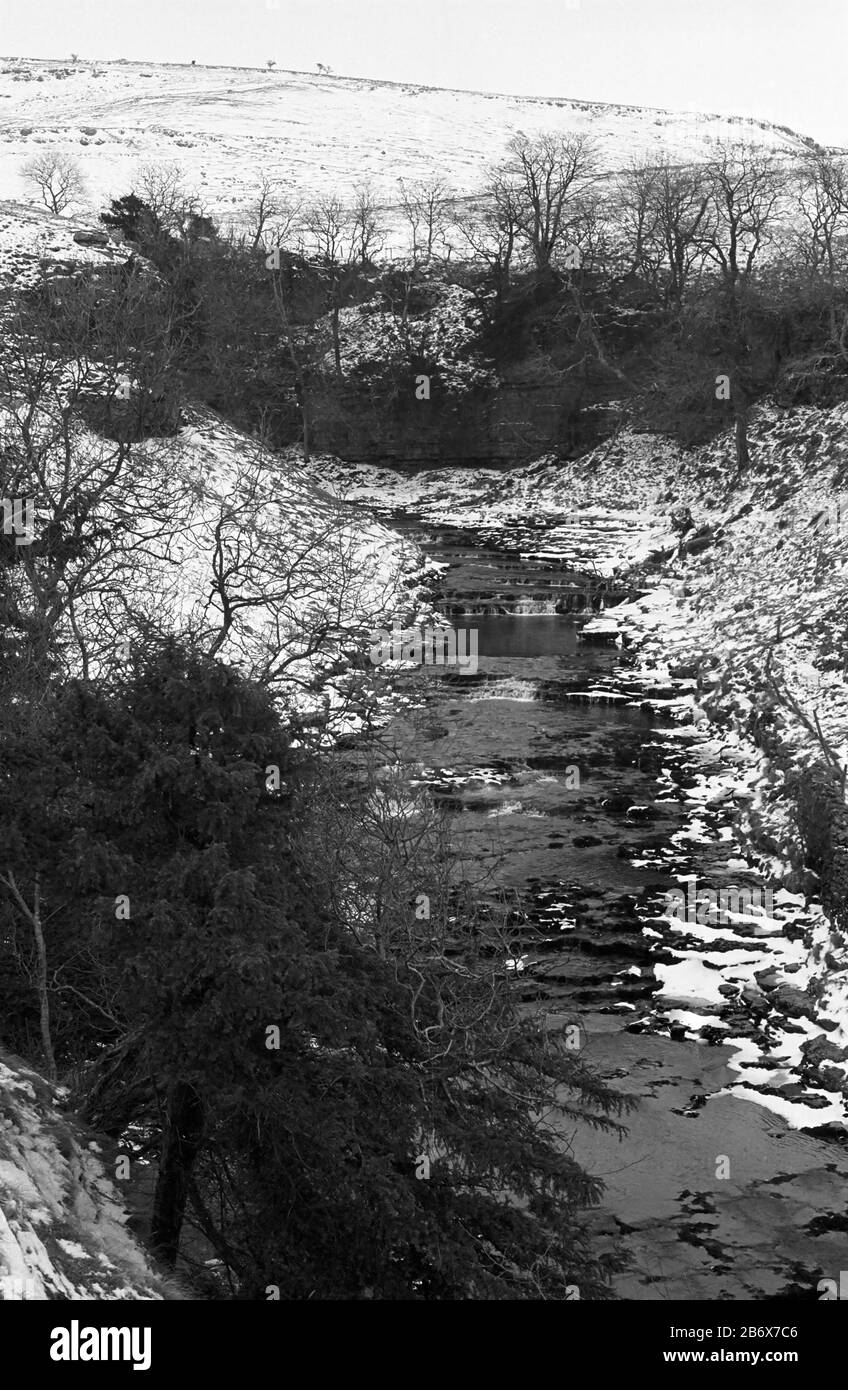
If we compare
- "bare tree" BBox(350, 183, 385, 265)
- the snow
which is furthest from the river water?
the snow

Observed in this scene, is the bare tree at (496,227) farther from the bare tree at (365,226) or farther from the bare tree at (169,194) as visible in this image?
the bare tree at (169,194)

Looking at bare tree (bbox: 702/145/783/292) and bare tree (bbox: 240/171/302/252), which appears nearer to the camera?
bare tree (bbox: 702/145/783/292)

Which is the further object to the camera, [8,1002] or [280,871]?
[8,1002]

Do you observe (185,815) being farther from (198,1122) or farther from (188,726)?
(198,1122)

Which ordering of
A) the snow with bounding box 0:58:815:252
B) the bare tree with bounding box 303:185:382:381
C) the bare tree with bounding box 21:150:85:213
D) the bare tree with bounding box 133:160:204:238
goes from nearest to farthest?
1. the bare tree with bounding box 133:160:204:238
2. the bare tree with bounding box 303:185:382:381
3. the bare tree with bounding box 21:150:85:213
4. the snow with bounding box 0:58:815:252

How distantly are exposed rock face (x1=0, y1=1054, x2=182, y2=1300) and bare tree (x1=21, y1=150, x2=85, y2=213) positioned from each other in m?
68.0

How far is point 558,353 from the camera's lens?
2462 inches

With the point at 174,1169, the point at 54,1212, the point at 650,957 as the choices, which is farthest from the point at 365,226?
the point at 54,1212

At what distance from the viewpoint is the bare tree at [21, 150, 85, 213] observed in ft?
229

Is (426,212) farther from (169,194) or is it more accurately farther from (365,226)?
(169,194)

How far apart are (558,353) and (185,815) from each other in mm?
57126

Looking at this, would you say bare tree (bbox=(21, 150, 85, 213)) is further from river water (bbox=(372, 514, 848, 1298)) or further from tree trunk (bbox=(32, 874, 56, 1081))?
tree trunk (bbox=(32, 874, 56, 1081))

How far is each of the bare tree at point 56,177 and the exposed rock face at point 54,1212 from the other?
223 feet

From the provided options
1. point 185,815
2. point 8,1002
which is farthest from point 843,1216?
point 8,1002
